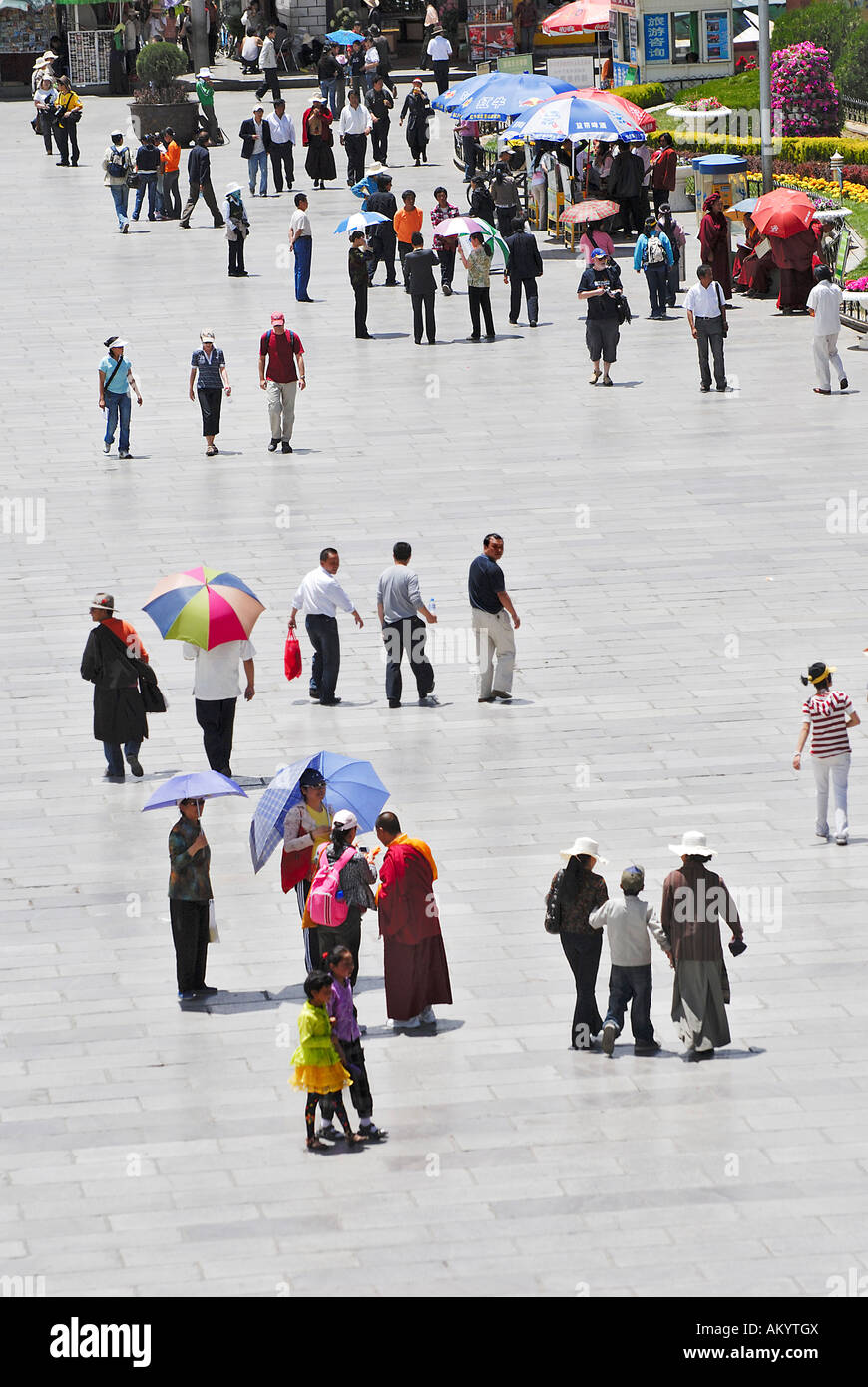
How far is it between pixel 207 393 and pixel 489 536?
746cm

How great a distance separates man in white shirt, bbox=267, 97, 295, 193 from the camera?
3672cm

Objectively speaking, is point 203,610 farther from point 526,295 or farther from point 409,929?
point 526,295

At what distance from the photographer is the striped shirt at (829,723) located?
13.8 m

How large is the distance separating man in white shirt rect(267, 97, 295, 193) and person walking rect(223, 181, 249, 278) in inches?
198

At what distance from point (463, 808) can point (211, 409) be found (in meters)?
9.67

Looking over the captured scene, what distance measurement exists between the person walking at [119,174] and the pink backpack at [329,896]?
81.7 feet

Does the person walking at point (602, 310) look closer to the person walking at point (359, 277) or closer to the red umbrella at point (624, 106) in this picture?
the person walking at point (359, 277)

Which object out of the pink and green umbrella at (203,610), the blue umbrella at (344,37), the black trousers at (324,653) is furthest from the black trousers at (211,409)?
the blue umbrella at (344,37)

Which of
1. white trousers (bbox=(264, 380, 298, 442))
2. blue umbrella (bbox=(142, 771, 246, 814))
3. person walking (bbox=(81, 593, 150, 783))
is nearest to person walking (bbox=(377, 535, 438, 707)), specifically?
person walking (bbox=(81, 593, 150, 783))

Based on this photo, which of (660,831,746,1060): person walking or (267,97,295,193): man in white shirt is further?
(267,97,295,193): man in white shirt

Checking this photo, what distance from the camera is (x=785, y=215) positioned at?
27.7 meters

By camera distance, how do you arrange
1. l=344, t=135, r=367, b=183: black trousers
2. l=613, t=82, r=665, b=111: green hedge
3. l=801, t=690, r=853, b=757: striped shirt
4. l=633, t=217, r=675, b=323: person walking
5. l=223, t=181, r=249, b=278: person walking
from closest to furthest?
l=801, t=690, r=853, b=757: striped shirt → l=633, t=217, r=675, b=323: person walking → l=223, t=181, r=249, b=278: person walking → l=344, t=135, r=367, b=183: black trousers → l=613, t=82, r=665, b=111: green hedge

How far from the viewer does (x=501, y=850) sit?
553 inches

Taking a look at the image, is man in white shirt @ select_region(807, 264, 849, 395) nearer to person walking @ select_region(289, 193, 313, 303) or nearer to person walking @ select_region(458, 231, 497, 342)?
person walking @ select_region(458, 231, 497, 342)
